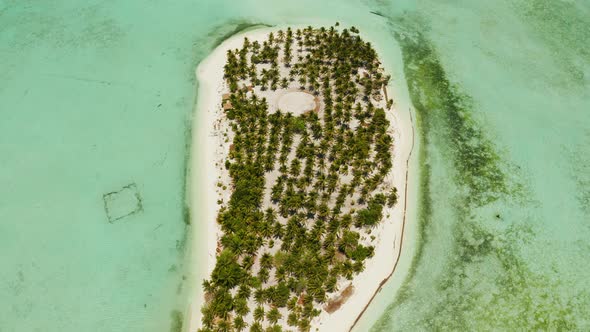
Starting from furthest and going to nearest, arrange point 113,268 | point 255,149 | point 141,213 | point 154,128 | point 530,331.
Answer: point 154,128
point 255,149
point 141,213
point 113,268
point 530,331

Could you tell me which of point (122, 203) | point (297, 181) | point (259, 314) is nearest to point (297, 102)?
point (297, 181)

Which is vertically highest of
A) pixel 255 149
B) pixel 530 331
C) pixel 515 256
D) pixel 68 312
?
pixel 255 149

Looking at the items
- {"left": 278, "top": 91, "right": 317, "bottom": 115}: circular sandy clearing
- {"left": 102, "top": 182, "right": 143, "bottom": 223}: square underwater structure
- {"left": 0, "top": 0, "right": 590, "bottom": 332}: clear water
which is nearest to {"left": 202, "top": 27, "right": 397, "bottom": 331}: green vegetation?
{"left": 278, "top": 91, "right": 317, "bottom": 115}: circular sandy clearing

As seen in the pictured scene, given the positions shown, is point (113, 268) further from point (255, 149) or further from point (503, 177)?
point (503, 177)

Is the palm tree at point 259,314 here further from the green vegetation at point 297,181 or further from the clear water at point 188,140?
the clear water at point 188,140

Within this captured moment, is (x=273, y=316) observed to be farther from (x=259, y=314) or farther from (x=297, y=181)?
(x=297, y=181)

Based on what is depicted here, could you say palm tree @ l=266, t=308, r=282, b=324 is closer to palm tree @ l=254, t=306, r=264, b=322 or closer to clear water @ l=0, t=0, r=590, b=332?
palm tree @ l=254, t=306, r=264, b=322

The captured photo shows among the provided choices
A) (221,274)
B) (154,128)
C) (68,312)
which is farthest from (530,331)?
(154,128)
